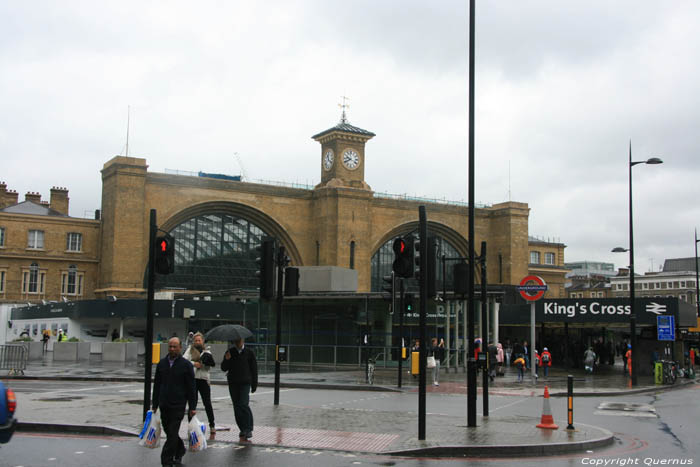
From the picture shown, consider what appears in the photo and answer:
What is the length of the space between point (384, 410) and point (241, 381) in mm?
5797

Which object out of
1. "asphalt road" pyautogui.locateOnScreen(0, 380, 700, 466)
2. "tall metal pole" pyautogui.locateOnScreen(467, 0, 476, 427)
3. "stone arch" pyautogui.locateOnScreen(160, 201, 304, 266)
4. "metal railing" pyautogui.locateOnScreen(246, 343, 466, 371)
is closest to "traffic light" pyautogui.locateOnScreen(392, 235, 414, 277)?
"tall metal pole" pyautogui.locateOnScreen(467, 0, 476, 427)

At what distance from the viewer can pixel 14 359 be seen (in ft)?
91.9

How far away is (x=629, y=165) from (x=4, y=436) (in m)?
27.7

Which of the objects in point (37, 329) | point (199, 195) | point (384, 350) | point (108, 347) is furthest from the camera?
point (199, 195)

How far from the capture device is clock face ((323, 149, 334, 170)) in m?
66.2

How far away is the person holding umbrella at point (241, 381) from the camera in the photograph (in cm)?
1254

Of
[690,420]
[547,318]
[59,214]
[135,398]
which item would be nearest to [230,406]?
[135,398]

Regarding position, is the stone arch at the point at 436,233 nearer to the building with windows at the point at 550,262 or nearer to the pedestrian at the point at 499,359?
the building with windows at the point at 550,262

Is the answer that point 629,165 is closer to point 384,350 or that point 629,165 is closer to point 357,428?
point 384,350

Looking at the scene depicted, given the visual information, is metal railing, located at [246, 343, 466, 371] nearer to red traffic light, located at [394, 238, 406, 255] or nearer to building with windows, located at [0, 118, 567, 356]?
building with windows, located at [0, 118, 567, 356]

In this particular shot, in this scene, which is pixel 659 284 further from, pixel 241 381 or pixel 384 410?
pixel 241 381

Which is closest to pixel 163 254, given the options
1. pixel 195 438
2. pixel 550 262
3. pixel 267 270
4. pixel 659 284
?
pixel 267 270

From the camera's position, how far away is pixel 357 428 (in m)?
14.0

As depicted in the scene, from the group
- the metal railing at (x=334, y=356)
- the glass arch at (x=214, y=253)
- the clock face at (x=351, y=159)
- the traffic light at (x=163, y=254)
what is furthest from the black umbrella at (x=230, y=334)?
the clock face at (x=351, y=159)
